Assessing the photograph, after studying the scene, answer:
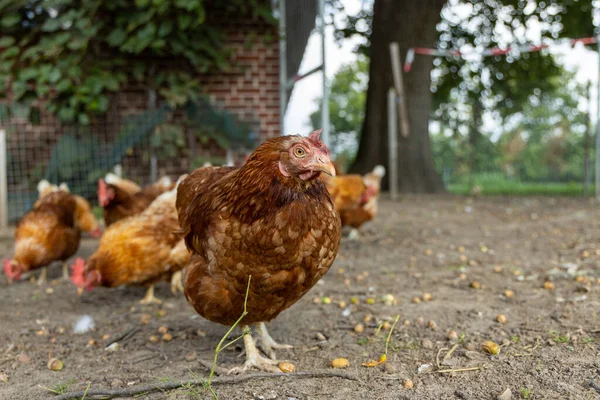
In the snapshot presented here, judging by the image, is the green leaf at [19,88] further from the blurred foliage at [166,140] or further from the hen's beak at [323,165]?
the hen's beak at [323,165]

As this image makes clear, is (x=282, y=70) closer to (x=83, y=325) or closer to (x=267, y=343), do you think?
(x=83, y=325)

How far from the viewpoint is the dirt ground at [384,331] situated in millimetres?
2258

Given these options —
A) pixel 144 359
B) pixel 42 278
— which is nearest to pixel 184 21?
pixel 42 278

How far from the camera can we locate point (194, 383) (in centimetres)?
229

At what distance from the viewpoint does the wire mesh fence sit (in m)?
7.36

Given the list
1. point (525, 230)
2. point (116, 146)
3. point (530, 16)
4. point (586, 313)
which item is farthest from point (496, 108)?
point (586, 313)

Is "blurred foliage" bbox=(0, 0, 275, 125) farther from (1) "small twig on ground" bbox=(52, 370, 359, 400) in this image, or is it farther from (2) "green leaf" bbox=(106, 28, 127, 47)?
(1) "small twig on ground" bbox=(52, 370, 359, 400)

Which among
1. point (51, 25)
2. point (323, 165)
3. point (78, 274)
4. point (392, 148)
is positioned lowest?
point (78, 274)

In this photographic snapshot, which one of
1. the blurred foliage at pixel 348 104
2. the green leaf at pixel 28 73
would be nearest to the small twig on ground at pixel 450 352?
the green leaf at pixel 28 73

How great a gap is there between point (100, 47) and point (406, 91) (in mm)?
5883

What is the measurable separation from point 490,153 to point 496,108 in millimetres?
2897

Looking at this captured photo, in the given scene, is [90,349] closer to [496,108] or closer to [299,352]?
[299,352]

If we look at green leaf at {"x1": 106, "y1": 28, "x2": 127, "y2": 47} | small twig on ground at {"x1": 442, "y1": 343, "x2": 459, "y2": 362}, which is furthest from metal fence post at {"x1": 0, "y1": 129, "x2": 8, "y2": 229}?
small twig on ground at {"x1": 442, "y1": 343, "x2": 459, "y2": 362}

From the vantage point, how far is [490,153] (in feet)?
49.3
